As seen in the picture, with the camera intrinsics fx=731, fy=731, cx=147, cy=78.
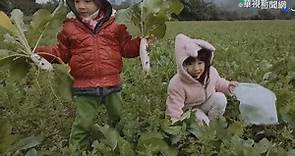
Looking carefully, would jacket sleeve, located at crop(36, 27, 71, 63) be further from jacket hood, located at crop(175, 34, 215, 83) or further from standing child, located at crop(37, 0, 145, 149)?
jacket hood, located at crop(175, 34, 215, 83)

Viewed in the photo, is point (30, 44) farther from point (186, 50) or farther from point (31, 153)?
point (186, 50)

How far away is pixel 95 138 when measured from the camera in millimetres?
4129

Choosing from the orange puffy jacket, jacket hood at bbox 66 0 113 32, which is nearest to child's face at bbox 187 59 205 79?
the orange puffy jacket

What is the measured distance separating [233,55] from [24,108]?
4.08m

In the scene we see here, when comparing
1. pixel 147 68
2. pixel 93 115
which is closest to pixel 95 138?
pixel 93 115

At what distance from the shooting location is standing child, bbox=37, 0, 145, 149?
4023mm

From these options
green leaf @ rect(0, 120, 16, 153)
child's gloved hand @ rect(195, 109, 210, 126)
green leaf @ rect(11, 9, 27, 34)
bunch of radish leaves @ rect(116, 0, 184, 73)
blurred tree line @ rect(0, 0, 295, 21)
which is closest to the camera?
green leaf @ rect(0, 120, 16, 153)

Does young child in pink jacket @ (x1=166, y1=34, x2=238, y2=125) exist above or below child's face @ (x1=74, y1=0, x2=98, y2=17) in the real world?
below

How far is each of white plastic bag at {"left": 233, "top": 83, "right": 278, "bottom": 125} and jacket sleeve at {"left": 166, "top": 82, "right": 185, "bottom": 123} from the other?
15.7 inches

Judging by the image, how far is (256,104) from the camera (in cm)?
464

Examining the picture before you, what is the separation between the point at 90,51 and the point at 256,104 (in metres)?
1.22

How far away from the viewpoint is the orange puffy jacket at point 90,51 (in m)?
4.02

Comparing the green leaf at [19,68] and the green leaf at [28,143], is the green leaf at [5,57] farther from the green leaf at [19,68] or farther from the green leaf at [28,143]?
the green leaf at [28,143]

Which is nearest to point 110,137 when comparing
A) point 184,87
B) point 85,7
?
point 85,7
